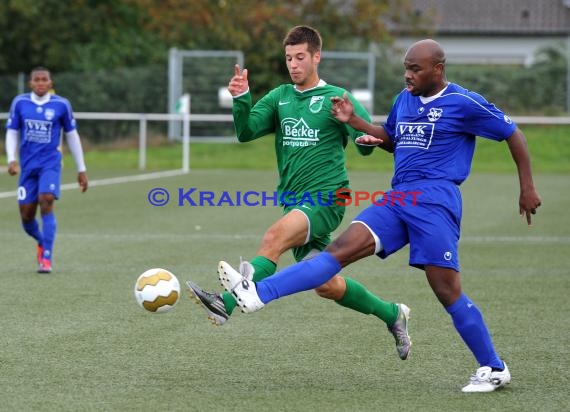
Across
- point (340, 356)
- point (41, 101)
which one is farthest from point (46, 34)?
point (340, 356)

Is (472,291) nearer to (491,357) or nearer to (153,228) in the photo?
(491,357)

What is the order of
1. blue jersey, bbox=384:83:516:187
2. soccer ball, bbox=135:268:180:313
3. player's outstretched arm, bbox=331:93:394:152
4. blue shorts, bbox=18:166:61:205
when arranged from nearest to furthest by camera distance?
blue jersey, bbox=384:83:516:187 → player's outstretched arm, bbox=331:93:394:152 → soccer ball, bbox=135:268:180:313 → blue shorts, bbox=18:166:61:205

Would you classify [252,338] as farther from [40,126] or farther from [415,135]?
[40,126]

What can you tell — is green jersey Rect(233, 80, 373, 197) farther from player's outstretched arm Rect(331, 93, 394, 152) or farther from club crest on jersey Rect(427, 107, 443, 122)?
club crest on jersey Rect(427, 107, 443, 122)

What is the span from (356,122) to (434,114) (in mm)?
492

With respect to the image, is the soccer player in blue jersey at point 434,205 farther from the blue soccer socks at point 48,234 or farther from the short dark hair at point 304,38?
the blue soccer socks at point 48,234

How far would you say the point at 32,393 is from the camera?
5781mm

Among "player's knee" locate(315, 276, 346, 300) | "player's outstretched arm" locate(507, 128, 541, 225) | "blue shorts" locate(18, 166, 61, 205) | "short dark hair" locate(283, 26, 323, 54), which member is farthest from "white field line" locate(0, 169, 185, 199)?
"player's outstretched arm" locate(507, 128, 541, 225)

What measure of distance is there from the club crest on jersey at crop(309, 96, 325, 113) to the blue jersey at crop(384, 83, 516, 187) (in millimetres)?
877

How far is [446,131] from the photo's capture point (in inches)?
241

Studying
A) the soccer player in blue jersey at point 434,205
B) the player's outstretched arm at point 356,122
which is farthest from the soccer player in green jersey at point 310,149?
the soccer player in blue jersey at point 434,205

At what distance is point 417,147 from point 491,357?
1.21 metres

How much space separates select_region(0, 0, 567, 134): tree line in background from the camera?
114 feet

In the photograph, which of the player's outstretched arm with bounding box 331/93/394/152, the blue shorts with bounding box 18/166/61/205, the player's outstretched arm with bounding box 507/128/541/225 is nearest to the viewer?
the player's outstretched arm with bounding box 507/128/541/225
